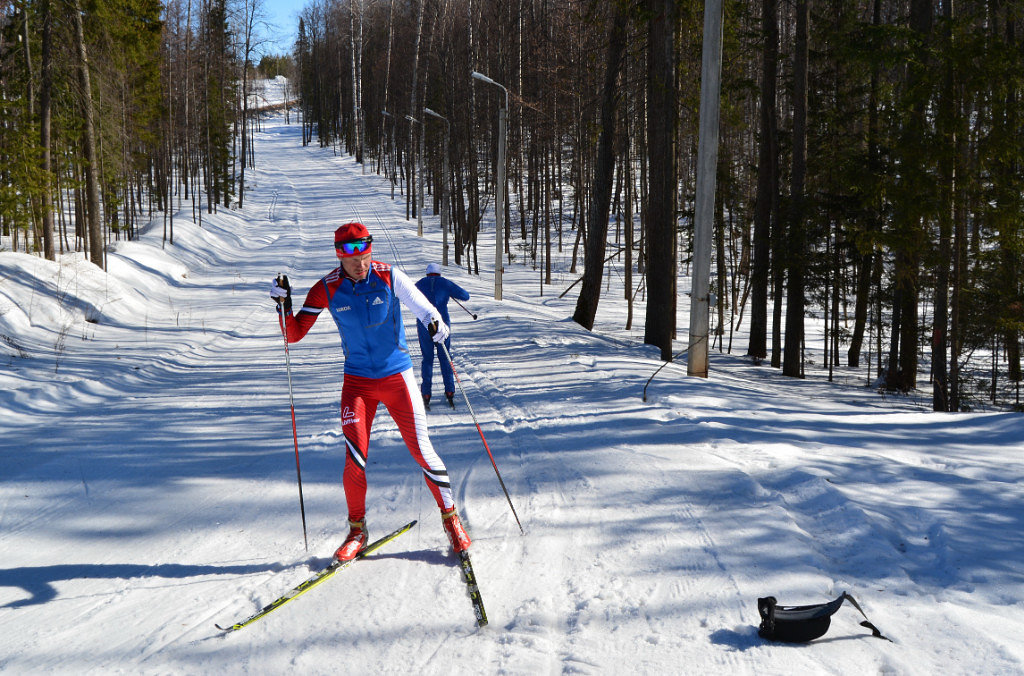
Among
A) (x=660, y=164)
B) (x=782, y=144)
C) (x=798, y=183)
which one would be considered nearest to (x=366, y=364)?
(x=660, y=164)

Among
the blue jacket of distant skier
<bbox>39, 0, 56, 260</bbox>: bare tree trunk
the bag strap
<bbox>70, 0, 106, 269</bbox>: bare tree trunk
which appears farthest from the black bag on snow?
<bbox>39, 0, 56, 260</bbox>: bare tree trunk

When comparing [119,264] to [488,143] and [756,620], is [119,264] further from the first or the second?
[756,620]

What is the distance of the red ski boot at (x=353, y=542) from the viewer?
15.4 feet

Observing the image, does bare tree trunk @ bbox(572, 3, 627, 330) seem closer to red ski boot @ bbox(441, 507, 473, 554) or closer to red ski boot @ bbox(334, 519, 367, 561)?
red ski boot @ bbox(441, 507, 473, 554)

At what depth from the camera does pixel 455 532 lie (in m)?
4.83

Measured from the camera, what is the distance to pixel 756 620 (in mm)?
3867

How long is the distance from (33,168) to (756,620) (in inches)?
869

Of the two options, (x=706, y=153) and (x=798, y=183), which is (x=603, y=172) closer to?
(x=798, y=183)

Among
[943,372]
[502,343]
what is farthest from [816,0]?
[502,343]

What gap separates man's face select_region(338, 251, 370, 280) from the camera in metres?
4.81

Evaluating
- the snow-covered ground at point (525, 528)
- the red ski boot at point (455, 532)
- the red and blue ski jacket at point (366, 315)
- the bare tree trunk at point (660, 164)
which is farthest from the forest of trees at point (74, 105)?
the red ski boot at point (455, 532)

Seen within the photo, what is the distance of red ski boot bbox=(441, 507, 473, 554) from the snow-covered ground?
0.11 meters

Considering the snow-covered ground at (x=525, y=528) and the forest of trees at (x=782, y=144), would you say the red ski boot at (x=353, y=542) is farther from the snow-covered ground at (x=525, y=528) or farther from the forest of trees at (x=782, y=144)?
the forest of trees at (x=782, y=144)

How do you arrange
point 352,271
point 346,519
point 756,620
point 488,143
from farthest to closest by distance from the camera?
point 488,143 < point 346,519 < point 352,271 < point 756,620
